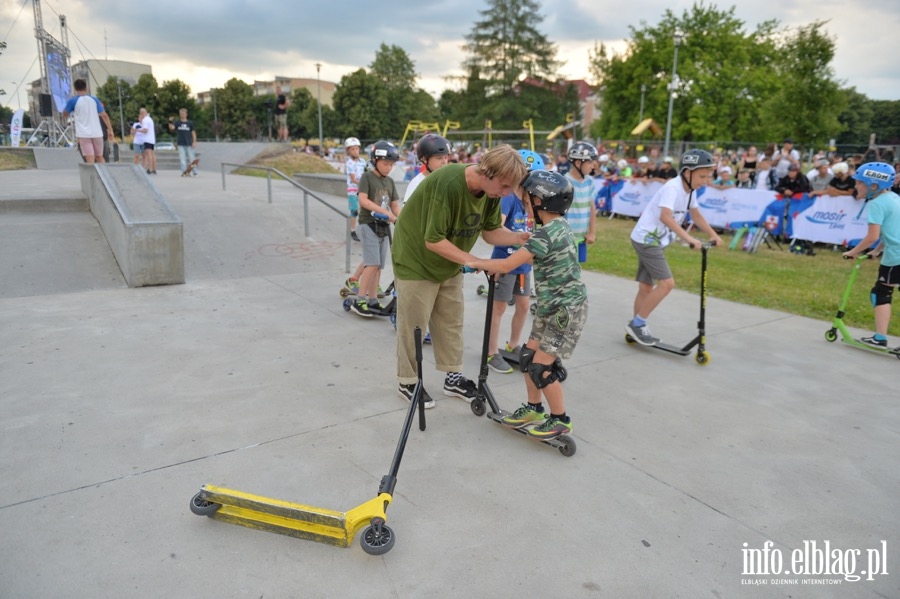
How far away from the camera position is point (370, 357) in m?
5.07

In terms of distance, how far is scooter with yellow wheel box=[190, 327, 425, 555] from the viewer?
2.58 m

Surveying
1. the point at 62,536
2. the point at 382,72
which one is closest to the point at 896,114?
the point at 382,72

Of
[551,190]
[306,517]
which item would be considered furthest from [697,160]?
[306,517]

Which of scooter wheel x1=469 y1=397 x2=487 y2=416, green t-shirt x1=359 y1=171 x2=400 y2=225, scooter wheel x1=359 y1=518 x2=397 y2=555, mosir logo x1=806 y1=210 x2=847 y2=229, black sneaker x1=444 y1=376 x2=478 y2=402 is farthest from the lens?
mosir logo x1=806 y1=210 x2=847 y2=229

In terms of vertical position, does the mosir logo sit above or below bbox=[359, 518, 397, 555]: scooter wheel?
above

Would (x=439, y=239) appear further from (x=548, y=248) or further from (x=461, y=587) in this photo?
(x=461, y=587)

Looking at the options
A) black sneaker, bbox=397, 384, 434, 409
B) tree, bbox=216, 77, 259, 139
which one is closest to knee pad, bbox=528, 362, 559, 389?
black sneaker, bbox=397, 384, 434, 409

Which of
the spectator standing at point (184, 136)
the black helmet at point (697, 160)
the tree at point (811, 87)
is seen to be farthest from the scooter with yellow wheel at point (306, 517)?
the tree at point (811, 87)

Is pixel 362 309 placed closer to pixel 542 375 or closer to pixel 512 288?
pixel 512 288

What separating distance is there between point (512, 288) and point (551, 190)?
1803 mm

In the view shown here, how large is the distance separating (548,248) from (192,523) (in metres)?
2.40

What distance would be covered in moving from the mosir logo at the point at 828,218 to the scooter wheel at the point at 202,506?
42.2 feet

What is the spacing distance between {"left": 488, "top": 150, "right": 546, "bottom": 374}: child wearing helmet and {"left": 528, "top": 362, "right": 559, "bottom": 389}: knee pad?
1.32 metres

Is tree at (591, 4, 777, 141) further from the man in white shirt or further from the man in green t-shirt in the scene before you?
the man in green t-shirt
